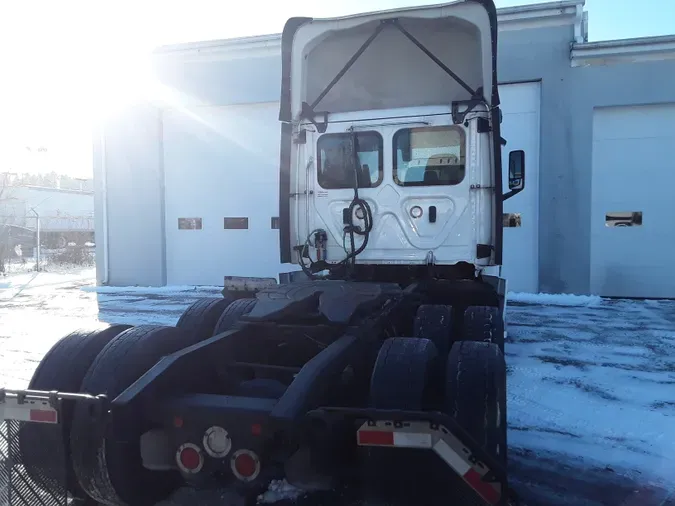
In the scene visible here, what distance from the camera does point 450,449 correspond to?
2.32 m

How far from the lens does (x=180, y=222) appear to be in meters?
15.0

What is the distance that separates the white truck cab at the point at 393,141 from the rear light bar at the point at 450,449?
3548 millimetres

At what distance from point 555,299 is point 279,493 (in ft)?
32.9

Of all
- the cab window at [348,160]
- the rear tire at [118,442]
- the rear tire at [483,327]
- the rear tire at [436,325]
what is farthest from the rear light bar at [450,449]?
the cab window at [348,160]

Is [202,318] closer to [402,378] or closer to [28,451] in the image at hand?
[28,451]

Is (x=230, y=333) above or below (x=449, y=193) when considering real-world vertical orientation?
below

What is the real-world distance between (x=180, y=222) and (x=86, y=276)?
6.46 metres

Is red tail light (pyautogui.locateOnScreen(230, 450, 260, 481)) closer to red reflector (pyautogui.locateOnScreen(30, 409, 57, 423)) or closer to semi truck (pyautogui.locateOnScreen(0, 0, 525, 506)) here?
semi truck (pyautogui.locateOnScreen(0, 0, 525, 506))

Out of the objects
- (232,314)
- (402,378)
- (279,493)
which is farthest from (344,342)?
(232,314)

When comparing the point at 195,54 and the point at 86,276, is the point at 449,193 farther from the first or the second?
the point at 86,276

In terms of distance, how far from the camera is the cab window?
5.95 metres

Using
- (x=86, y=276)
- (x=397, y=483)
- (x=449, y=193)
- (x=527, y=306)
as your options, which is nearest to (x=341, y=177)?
(x=449, y=193)

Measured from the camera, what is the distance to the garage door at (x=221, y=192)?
14328 millimetres

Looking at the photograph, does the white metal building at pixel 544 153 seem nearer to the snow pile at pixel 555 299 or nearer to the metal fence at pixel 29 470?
the snow pile at pixel 555 299
